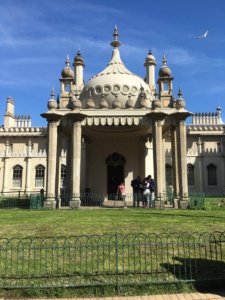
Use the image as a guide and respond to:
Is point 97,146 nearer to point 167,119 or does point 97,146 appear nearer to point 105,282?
point 167,119

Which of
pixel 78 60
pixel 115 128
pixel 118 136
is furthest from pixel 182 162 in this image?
pixel 78 60

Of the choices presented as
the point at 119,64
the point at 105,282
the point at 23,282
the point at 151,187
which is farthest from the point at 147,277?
the point at 119,64

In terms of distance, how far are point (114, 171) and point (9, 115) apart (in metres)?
32.6

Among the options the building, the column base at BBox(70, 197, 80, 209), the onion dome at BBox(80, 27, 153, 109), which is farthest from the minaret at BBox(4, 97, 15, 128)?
the column base at BBox(70, 197, 80, 209)

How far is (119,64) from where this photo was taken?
22.1m

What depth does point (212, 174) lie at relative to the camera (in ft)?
120

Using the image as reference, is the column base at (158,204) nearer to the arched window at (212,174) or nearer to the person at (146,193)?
the person at (146,193)

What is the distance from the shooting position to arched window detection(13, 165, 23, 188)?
37.3 meters

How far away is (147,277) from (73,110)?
41.5 feet

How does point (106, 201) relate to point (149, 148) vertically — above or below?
below

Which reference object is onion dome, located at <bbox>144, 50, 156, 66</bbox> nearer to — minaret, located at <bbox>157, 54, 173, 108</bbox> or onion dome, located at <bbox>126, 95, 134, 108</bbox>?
minaret, located at <bbox>157, 54, 173, 108</bbox>

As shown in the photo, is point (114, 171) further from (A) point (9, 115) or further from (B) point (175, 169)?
(A) point (9, 115)

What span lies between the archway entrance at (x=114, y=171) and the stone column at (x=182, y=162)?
5964 millimetres

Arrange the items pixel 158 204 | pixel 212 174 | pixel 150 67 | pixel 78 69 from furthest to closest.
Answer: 1. pixel 212 174
2. pixel 78 69
3. pixel 150 67
4. pixel 158 204
